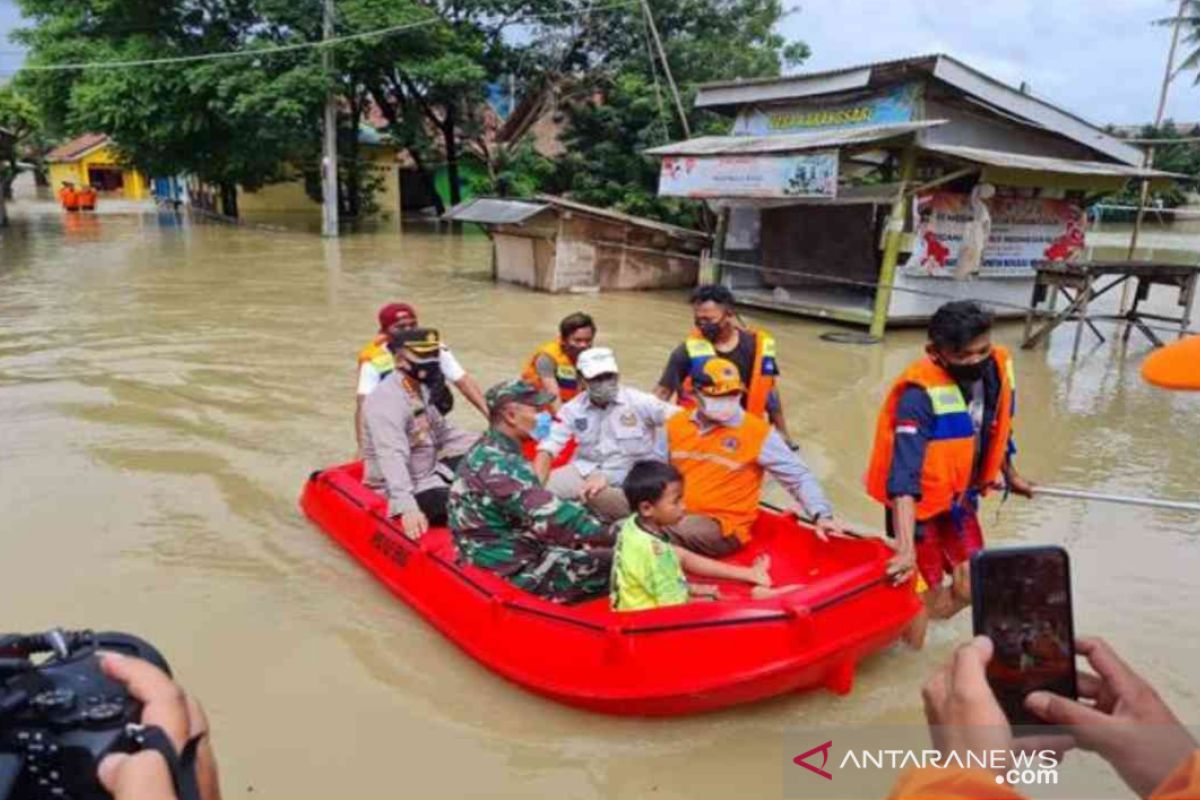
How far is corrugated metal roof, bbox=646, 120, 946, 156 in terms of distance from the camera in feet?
34.5

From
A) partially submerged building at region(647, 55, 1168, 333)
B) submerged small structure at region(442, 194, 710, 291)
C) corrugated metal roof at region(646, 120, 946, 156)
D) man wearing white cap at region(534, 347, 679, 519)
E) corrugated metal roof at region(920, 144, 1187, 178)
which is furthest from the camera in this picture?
submerged small structure at region(442, 194, 710, 291)

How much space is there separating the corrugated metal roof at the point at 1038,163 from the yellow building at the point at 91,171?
45.0m

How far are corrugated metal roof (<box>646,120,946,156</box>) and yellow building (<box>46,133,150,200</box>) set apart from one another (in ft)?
136

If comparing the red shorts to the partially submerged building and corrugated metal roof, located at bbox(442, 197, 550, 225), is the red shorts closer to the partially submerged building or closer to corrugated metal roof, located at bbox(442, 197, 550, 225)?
the partially submerged building

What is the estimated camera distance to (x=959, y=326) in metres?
3.34

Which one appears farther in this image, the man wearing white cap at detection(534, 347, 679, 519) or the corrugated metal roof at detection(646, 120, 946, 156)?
the corrugated metal roof at detection(646, 120, 946, 156)

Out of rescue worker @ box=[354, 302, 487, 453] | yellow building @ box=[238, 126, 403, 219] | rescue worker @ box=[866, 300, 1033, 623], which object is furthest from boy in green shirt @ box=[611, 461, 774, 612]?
yellow building @ box=[238, 126, 403, 219]

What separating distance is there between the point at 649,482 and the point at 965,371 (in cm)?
126

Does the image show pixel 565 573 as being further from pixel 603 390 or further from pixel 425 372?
pixel 425 372

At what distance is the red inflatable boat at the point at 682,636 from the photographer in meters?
3.36

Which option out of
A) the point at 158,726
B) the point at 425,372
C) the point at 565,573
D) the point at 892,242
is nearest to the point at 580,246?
the point at 892,242

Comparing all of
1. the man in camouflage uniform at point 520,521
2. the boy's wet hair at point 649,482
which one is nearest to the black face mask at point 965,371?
the boy's wet hair at point 649,482

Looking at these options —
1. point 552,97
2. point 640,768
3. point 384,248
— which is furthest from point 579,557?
point 552,97

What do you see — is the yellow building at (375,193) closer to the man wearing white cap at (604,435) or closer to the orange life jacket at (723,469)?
the man wearing white cap at (604,435)
